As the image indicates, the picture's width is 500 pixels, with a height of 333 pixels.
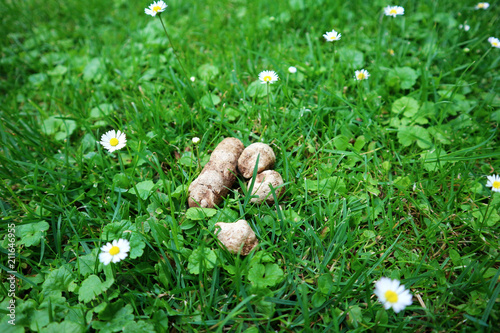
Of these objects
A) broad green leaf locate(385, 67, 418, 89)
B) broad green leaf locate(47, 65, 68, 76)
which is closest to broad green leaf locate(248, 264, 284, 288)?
broad green leaf locate(385, 67, 418, 89)

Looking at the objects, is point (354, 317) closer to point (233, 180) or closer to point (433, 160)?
point (233, 180)

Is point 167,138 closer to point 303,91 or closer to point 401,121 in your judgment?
point 303,91

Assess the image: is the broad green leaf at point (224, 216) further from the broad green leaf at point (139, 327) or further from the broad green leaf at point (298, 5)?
the broad green leaf at point (298, 5)

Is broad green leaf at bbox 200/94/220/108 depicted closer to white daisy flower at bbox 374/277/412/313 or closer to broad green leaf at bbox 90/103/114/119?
broad green leaf at bbox 90/103/114/119

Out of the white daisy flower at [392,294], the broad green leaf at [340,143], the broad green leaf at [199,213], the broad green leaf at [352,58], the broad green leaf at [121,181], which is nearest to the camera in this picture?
the white daisy flower at [392,294]

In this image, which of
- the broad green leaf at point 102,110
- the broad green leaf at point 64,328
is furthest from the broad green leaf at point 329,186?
the broad green leaf at point 102,110

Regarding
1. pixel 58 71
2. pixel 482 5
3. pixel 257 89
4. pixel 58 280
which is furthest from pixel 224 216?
pixel 482 5
